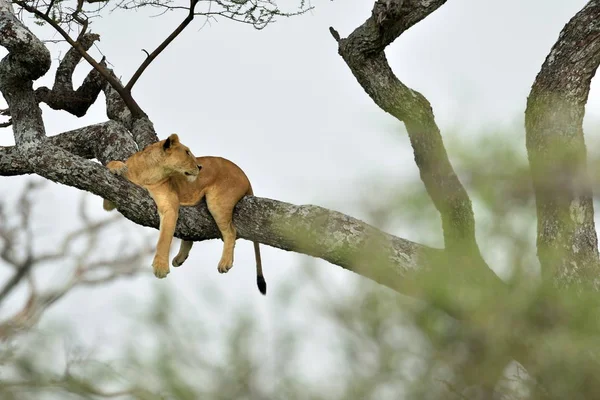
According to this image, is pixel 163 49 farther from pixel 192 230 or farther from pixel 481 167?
pixel 481 167

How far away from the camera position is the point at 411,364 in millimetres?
1967

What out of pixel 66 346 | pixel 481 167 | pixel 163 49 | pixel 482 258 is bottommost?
pixel 66 346

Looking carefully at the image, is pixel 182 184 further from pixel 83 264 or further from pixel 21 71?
pixel 83 264

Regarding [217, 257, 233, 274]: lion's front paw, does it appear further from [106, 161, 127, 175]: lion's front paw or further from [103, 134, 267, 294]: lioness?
[106, 161, 127, 175]: lion's front paw

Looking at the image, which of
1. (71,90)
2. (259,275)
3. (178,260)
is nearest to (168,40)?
(71,90)

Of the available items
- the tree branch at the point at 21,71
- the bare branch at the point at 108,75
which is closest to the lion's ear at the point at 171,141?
the tree branch at the point at 21,71

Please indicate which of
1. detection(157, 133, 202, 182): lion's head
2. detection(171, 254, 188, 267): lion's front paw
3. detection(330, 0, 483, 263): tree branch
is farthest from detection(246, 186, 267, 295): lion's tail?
detection(330, 0, 483, 263): tree branch

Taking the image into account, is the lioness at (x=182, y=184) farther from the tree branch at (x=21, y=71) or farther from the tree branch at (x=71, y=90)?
the tree branch at (x=71, y=90)

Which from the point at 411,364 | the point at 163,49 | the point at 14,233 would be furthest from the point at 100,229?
the point at 411,364

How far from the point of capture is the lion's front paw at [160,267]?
414 cm

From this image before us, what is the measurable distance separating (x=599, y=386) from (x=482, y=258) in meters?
0.55

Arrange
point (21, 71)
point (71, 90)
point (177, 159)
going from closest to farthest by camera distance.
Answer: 1. point (177, 159)
2. point (21, 71)
3. point (71, 90)

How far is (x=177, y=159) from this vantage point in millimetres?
4281

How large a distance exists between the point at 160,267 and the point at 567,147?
6.75ft
